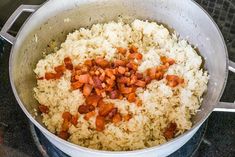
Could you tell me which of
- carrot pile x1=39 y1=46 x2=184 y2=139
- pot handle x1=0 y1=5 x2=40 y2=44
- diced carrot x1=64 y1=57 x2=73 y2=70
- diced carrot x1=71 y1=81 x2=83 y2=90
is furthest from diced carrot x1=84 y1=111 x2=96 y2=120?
pot handle x1=0 y1=5 x2=40 y2=44

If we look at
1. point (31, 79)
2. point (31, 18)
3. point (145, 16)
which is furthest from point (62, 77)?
point (145, 16)

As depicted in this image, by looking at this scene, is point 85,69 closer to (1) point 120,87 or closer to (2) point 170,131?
(1) point 120,87

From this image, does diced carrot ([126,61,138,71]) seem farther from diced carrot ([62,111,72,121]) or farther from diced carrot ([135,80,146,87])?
diced carrot ([62,111,72,121])

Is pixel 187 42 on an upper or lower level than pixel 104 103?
upper

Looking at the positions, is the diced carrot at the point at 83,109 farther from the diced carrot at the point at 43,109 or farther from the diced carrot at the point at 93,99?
the diced carrot at the point at 43,109

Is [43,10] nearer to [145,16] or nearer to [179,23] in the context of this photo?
[145,16]
